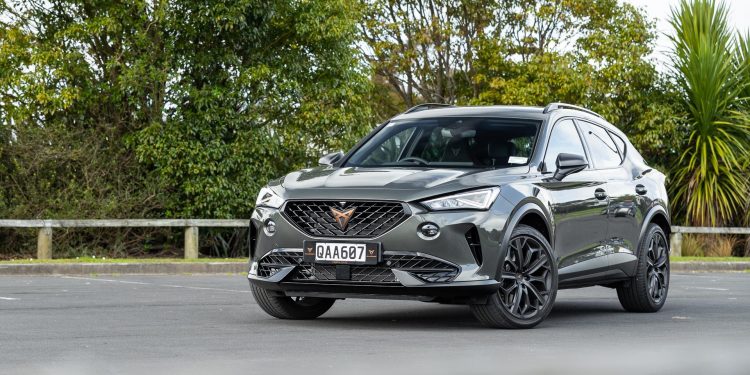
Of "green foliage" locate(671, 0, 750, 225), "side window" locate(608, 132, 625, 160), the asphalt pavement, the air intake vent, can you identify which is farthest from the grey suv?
"green foliage" locate(671, 0, 750, 225)

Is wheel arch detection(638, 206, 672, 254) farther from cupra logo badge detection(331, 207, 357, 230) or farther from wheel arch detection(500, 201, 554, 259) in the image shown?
cupra logo badge detection(331, 207, 357, 230)

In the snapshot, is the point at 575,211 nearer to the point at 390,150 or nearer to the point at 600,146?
the point at 600,146

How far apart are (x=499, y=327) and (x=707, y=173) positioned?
19.4 meters

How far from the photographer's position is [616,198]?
10.5m

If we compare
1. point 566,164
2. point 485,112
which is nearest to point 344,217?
point 566,164

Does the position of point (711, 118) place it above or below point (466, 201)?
above

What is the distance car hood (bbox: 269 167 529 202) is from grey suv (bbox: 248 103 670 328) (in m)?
0.01

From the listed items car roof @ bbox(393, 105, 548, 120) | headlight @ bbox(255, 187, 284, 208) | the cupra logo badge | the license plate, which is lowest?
the license plate

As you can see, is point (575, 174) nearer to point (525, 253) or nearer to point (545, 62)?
point (525, 253)

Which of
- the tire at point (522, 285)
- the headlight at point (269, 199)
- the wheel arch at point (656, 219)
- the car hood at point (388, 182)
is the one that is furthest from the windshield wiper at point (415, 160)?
the wheel arch at point (656, 219)

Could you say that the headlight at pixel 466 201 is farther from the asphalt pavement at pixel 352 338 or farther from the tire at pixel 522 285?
the asphalt pavement at pixel 352 338

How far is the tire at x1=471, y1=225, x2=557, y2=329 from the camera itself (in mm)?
8773

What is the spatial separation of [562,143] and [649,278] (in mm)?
1732

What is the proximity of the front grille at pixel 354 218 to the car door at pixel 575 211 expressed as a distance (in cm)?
141
